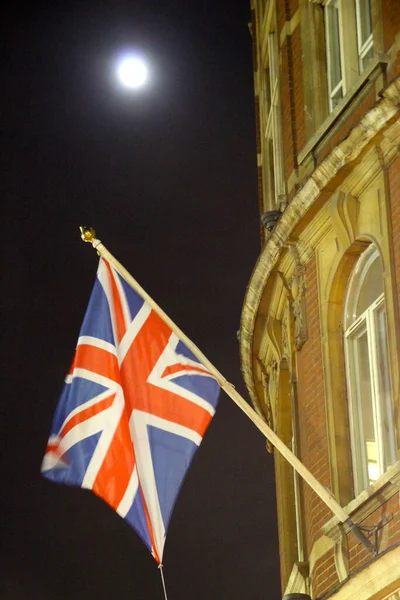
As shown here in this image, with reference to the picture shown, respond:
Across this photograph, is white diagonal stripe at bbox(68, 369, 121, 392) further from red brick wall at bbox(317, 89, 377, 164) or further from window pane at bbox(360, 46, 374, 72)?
window pane at bbox(360, 46, 374, 72)

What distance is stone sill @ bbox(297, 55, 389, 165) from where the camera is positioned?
51.1 feet

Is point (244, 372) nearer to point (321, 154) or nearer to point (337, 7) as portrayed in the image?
point (321, 154)

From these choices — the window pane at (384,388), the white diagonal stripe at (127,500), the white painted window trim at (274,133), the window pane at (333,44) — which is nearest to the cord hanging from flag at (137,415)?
the white diagonal stripe at (127,500)

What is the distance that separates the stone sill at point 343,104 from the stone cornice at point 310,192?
38.7 inches

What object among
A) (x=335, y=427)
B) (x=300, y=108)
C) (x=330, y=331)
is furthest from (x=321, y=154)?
(x=335, y=427)

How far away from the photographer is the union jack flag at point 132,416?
1395 centimetres

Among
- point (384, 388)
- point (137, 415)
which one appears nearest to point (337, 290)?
point (384, 388)

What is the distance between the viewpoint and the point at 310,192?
53.9 feet

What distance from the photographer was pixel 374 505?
14.0 meters

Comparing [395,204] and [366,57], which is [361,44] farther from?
[395,204]

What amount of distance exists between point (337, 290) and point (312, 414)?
1.71 m

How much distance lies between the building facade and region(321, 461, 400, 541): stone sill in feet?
0.07

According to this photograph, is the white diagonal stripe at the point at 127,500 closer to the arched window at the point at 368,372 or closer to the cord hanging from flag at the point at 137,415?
the cord hanging from flag at the point at 137,415

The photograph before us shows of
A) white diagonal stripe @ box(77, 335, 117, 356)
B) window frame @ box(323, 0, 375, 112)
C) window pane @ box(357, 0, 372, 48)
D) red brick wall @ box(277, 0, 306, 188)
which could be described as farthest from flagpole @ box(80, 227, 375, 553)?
window pane @ box(357, 0, 372, 48)
